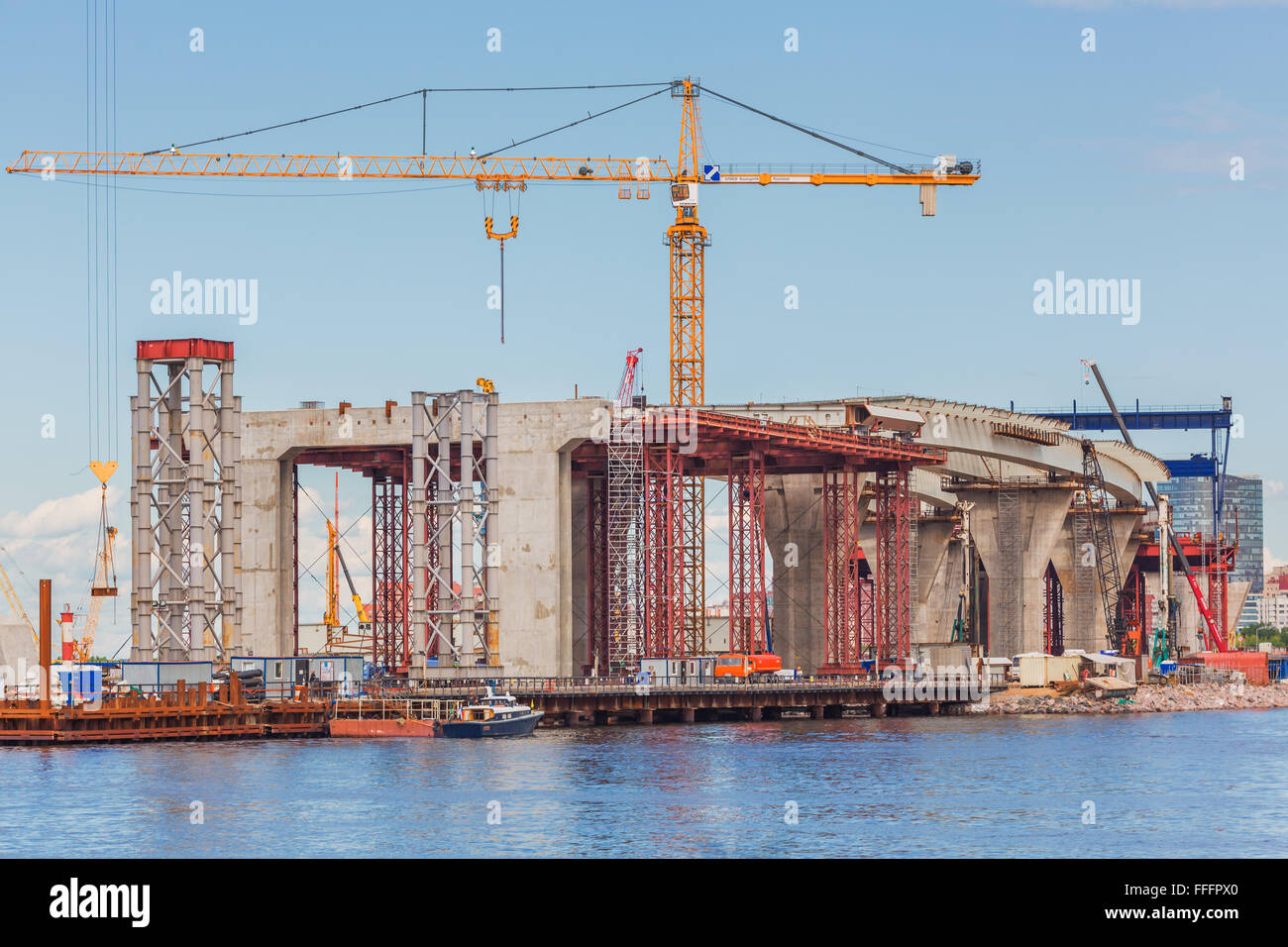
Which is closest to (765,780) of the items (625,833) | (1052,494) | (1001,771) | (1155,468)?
(1001,771)

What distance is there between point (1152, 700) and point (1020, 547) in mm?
23931

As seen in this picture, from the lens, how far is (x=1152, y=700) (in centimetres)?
14350

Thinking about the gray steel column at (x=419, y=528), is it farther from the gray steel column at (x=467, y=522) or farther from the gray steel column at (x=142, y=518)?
the gray steel column at (x=142, y=518)

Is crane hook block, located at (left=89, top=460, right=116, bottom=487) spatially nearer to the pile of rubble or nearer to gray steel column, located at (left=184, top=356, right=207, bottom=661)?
gray steel column, located at (left=184, top=356, right=207, bottom=661)

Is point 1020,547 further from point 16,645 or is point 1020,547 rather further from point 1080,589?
point 16,645

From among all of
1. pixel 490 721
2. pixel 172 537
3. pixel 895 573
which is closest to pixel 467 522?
pixel 490 721

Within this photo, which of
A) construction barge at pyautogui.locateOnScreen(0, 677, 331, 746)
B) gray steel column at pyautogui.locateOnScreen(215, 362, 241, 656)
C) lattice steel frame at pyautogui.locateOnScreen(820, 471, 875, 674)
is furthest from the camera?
lattice steel frame at pyautogui.locateOnScreen(820, 471, 875, 674)

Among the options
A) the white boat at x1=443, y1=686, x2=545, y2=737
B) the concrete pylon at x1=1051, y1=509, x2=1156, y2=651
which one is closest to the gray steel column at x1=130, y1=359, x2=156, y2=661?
the white boat at x1=443, y1=686, x2=545, y2=737

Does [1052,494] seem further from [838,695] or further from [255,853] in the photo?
[255,853]

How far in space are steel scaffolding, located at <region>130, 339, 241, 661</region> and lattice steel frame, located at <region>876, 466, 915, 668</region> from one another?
57215 mm

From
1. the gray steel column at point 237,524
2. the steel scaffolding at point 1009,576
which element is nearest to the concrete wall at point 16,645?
the gray steel column at point 237,524

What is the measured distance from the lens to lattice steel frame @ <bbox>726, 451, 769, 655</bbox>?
127688 mm
